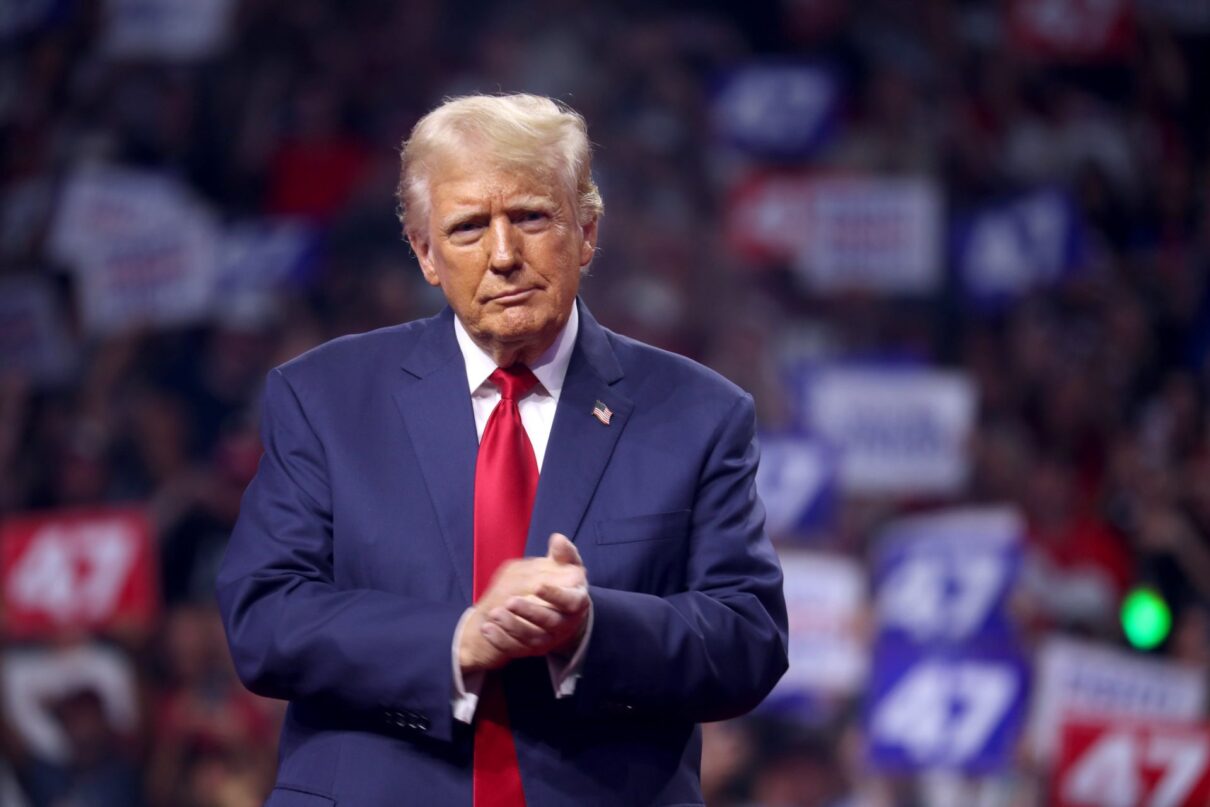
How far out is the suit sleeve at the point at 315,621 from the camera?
1.57 meters

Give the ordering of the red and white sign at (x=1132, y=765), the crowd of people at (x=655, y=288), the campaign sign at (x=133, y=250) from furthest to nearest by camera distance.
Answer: the campaign sign at (x=133, y=250)
the crowd of people at (x=655, y=288)
the red and white sign at (x=1132, y=765)

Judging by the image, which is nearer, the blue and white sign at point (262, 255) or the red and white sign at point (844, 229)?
the blue and white sign at point (262, 255)

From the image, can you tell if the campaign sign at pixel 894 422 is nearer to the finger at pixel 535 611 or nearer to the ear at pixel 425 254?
the ear at pixel 425 254

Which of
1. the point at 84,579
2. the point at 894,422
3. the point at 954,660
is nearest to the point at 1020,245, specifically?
the point at 894,422

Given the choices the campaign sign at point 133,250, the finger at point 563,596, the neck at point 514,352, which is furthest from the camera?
the campaign sign at point 133,250

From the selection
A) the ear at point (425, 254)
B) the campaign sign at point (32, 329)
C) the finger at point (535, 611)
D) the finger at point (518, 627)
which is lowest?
the campaign sign at point (32, 329)

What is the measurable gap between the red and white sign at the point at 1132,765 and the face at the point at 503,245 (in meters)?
2.99

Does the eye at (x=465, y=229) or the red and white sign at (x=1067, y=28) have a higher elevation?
the red and white sign at (x=1067, y=28)

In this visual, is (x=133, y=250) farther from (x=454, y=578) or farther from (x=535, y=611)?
(x=535, y=611)

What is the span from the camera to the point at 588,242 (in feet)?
5.75

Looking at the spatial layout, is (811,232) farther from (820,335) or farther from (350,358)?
(350,358)

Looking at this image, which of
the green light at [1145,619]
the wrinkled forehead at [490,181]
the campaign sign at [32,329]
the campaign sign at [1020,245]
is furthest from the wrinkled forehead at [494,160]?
the campaign sign at [1020,245]

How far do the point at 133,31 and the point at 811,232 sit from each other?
8.37 ft

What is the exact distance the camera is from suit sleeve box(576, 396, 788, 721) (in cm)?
157
